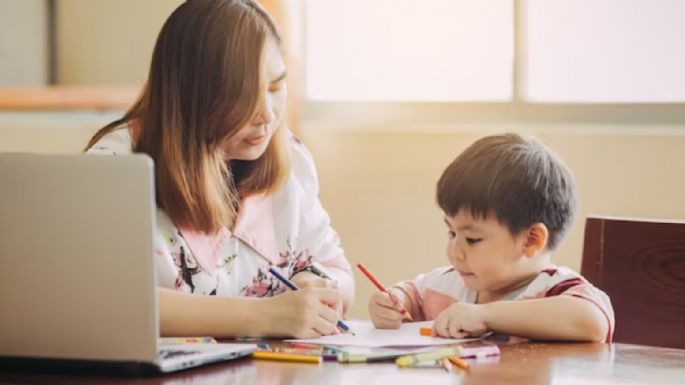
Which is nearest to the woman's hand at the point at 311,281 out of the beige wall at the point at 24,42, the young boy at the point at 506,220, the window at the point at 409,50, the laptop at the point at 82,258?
the young boy at the point at 506,220

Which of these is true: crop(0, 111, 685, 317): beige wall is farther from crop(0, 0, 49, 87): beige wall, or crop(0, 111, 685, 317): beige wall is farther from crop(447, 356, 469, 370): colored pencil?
crop(447, 356, 469, 370): colored pencil

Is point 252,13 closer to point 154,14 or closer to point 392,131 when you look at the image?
point 392,131

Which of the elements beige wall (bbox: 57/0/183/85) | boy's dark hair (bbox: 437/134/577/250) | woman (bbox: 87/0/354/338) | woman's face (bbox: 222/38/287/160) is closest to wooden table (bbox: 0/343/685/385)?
boy's dark hair (bbox: 437/134/577/250)

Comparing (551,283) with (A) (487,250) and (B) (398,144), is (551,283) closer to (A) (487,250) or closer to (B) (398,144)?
(A) (487,250)

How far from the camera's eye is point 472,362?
4.67 ft

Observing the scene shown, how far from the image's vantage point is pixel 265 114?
1854mm

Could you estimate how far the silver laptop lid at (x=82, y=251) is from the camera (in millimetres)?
1295

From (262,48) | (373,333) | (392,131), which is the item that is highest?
(262,48)

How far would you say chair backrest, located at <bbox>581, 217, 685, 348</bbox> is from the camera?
174cm

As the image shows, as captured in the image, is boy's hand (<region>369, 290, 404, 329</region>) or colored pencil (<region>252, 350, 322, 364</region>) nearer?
colored pencil (<region>252, 350, 322, 364</region>)

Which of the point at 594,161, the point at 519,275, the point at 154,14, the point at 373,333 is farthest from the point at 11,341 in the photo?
the point at 154,14

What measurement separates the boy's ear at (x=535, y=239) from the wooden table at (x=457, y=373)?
25cm

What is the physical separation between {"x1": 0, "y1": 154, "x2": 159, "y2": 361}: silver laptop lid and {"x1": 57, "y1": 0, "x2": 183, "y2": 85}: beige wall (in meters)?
2.21

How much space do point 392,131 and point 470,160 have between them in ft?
4.46
